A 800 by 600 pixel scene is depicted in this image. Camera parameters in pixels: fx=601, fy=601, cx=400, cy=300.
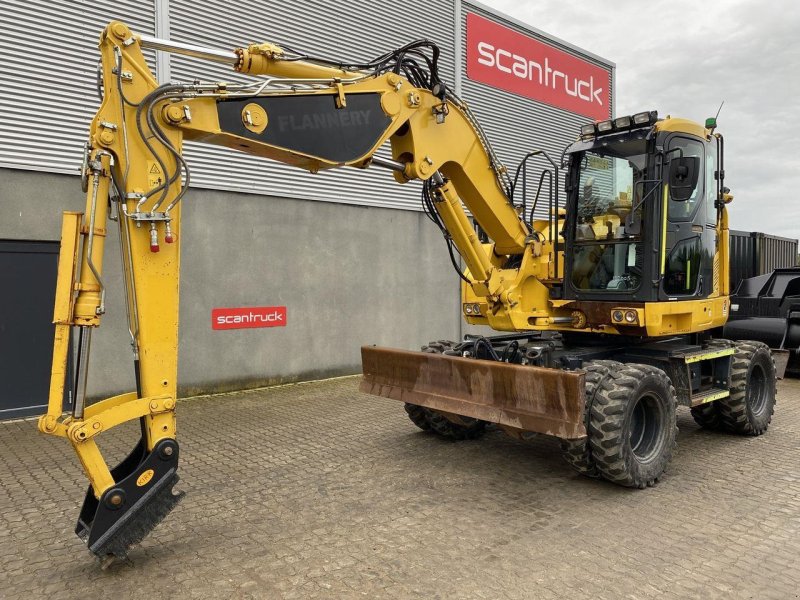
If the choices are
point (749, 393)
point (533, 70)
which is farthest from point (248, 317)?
point (533, 70)

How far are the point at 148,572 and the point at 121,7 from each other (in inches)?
303

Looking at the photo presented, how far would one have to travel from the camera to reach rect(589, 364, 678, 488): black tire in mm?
4660

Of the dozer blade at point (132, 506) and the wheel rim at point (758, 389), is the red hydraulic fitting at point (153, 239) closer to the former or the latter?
the dozer blade at point (132, 506)

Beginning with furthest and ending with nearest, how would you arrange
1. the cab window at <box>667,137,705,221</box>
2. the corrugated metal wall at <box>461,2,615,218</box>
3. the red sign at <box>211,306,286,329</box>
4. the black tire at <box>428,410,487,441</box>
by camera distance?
1. the corrugated metal wall at <box>461,2,615,218</box>
2. the red sign at <box>211,306,286,329</box>
3. the black tire at <box>428,410,487,441</box>
4. the cab window at <box>667,137,705,221</box>

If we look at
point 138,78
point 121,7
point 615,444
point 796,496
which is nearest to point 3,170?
point 121,7

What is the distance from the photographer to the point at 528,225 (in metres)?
6.01

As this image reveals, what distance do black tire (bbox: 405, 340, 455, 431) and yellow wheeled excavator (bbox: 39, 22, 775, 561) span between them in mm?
23

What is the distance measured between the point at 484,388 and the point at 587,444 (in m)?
0.93

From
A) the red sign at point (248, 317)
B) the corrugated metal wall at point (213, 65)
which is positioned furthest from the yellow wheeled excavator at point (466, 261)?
the red sign at point (248, 317)

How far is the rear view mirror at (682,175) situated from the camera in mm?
5359

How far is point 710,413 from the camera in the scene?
6566mm

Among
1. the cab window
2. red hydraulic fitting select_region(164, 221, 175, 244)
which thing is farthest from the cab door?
red hydraulic fitting select_region(164, 221, 175, 244)

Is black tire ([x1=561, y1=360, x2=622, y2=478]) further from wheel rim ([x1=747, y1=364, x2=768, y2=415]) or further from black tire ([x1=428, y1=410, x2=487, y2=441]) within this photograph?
wheel rim ([x1=747, y1=364, x2=768, y2=415])

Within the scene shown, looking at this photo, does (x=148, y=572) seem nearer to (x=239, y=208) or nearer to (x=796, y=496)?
(x=796, y=496)
